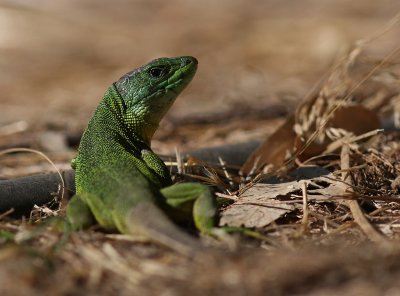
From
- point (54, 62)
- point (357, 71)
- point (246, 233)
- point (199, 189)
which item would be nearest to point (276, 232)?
point (246, 233)

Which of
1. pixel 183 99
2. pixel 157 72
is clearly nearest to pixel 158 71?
pixel 157 72

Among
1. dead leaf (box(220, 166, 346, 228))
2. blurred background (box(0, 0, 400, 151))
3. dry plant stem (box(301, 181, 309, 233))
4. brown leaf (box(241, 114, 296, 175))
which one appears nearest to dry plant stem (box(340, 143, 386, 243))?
dead leaf (box(220, 166, 346, 228))

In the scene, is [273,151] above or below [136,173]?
below

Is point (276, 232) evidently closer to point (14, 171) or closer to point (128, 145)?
point (128, 145)

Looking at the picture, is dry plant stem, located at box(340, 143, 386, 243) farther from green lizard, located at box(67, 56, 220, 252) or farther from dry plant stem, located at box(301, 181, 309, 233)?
green lizard, located at box(67, 56, 220, 252)

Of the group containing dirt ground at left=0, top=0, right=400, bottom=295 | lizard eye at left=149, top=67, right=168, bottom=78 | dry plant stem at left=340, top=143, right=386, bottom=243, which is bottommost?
dry plant stem at left=340, top=143, right=386, bottom=243

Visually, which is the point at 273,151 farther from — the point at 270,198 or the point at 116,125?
the point at 116,125
